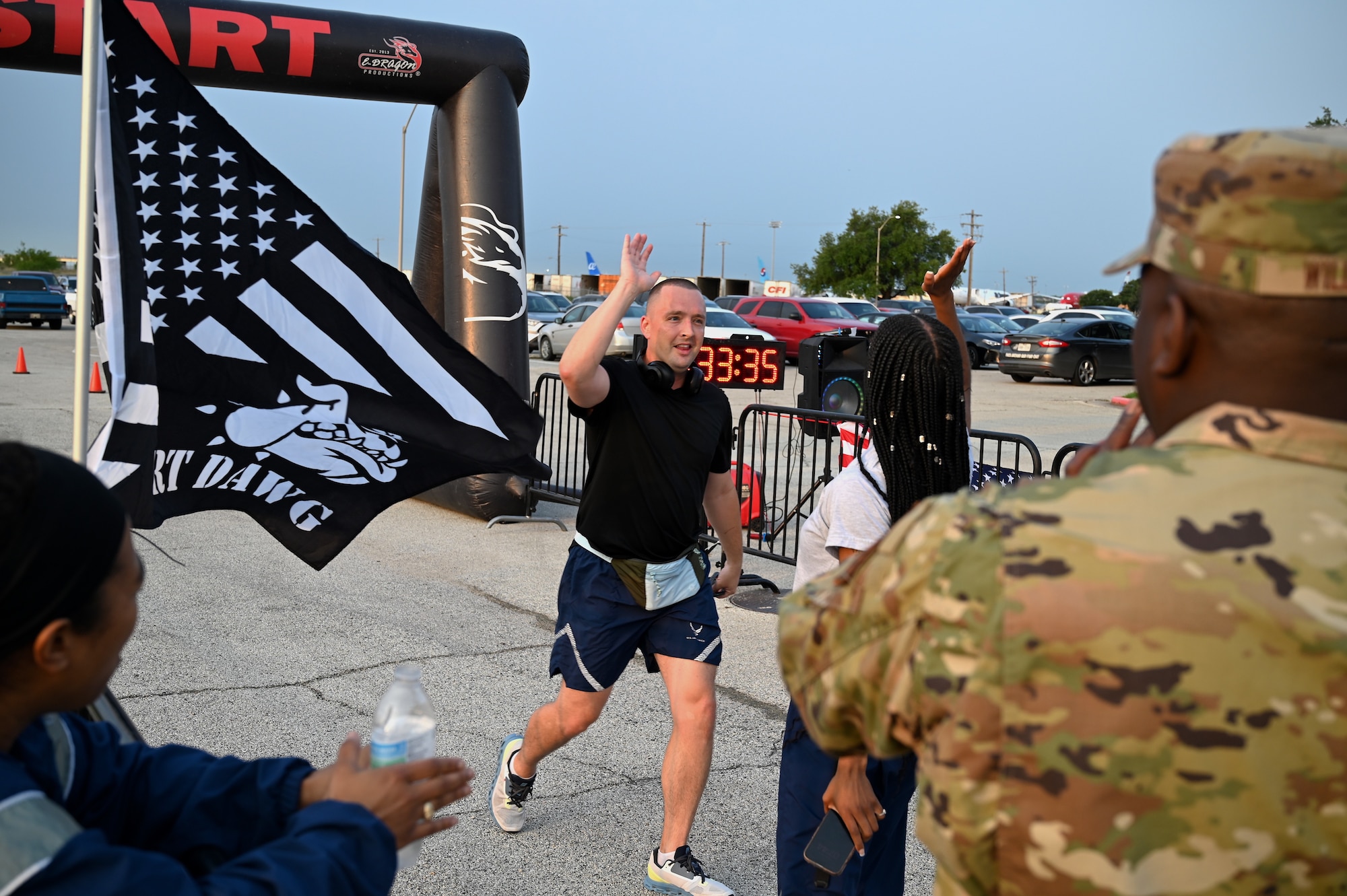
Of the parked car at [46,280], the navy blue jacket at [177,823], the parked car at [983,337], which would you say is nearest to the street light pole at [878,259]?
the parked car at [983,337]

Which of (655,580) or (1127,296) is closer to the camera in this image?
(655,580)

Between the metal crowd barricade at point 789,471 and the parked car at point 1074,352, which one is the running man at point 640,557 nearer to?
the metal crowd barricade at point 789,471

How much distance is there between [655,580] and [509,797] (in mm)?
945

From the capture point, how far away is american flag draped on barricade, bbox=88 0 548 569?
138 inches

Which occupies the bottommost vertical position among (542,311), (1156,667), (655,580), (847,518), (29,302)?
(655,580)

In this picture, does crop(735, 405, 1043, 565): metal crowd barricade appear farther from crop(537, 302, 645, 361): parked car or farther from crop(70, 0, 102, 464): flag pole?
crop(537, 302, 645, 361): parked car

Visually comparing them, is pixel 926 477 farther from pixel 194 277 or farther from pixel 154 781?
pixel 194 277

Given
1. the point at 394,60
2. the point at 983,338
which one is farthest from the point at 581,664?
the point at 983,338

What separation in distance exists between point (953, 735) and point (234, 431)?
2.92 meters

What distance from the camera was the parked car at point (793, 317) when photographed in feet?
91.1

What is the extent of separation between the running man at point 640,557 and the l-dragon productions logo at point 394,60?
521cm

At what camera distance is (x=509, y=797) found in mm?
4027

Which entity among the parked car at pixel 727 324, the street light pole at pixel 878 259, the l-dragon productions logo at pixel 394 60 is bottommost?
the parked car at pixel 727 324

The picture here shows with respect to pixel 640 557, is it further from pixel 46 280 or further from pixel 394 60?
pixel 46 280
